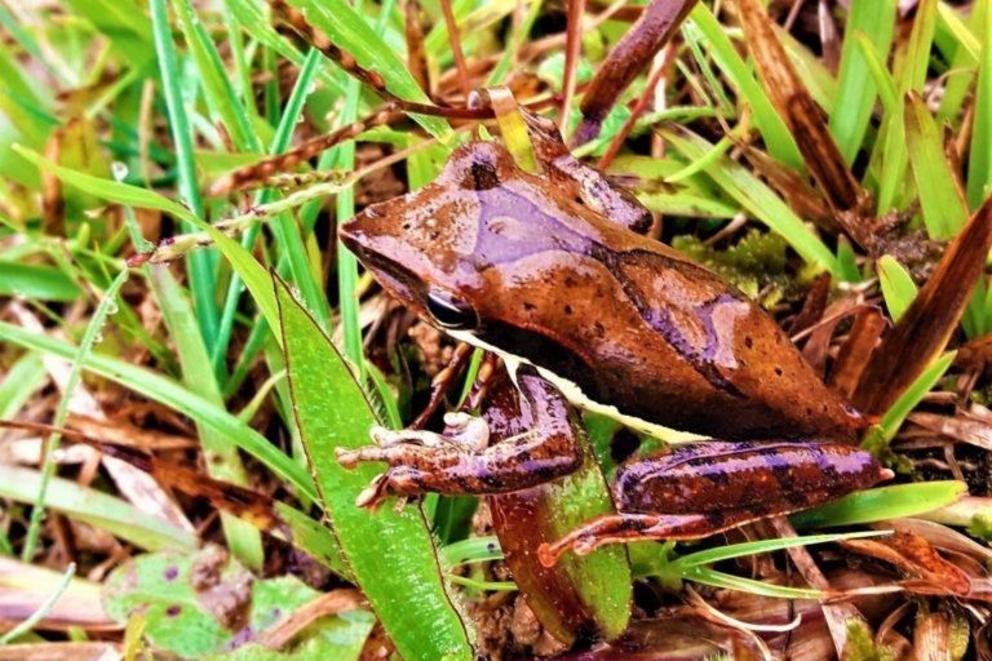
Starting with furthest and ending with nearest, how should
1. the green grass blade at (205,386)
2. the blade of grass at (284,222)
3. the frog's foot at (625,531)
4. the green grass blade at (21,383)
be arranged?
the green grass blade at (21,383) < the green grass blade at (205,386) < the blade of grass at (284,222) < the frog's foot at (625,531)

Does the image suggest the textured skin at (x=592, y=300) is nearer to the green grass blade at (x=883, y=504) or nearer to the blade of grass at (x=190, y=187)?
the green grass blade at (x=883, y=504)

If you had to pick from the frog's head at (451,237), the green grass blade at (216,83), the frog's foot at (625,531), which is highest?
the green grass blade at (216,83)

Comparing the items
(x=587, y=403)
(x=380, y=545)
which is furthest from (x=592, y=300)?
(x=380, y=545)

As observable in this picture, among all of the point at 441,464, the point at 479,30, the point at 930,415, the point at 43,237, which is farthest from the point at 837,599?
the point at 43,237

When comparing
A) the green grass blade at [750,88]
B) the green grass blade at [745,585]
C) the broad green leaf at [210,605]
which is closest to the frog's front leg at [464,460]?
the green grass blade at [745,585]

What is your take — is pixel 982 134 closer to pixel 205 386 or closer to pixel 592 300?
pixel 592 300

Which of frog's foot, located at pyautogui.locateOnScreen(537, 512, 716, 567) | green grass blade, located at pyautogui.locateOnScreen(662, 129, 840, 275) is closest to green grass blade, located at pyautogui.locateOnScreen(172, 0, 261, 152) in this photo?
green grass blade, located at pyautogui.locateOnScreen(662, 129, 840, 275)

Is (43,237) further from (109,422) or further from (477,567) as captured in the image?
(477,567)
